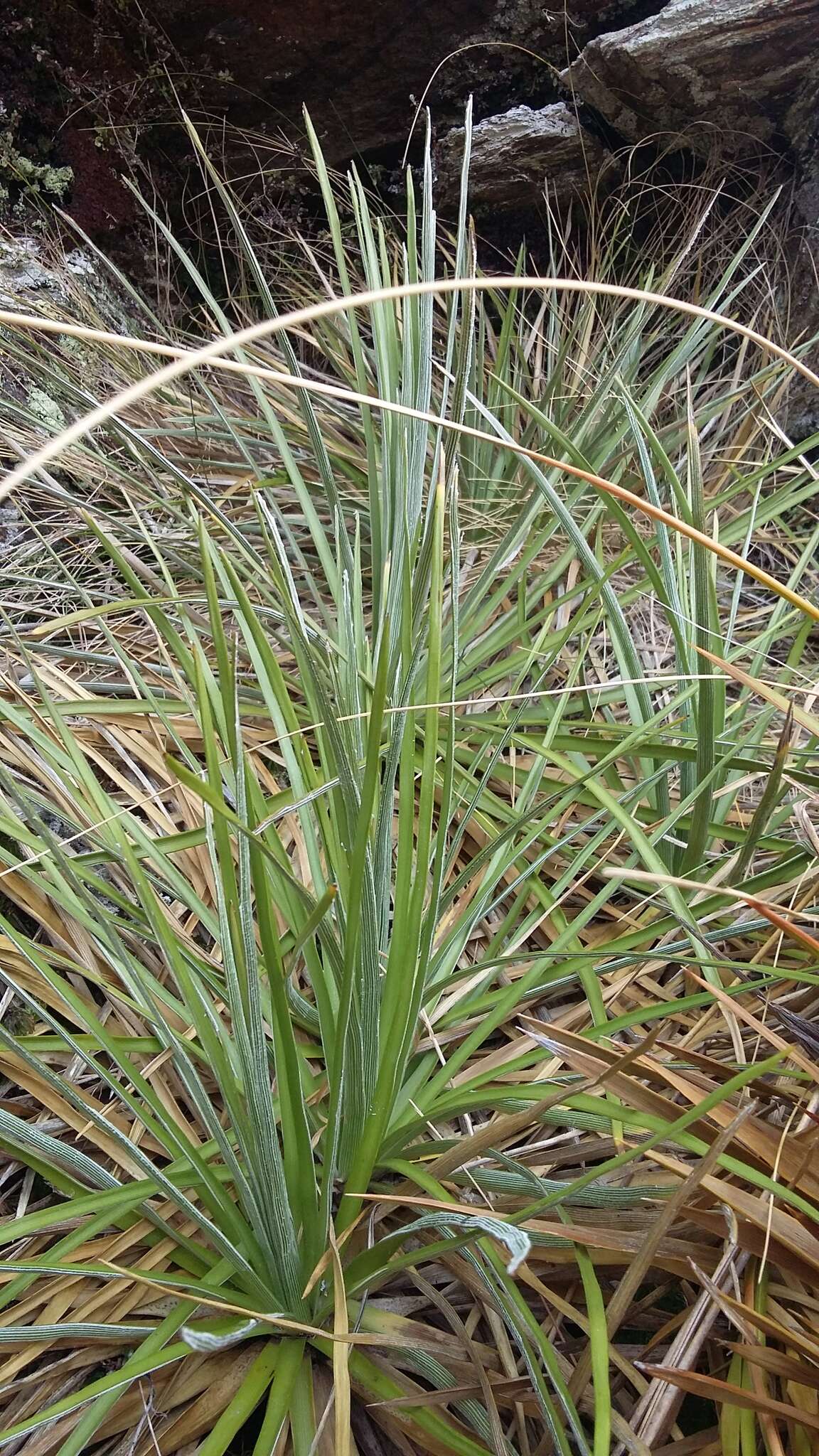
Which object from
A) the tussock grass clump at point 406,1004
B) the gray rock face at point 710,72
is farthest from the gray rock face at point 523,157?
the tussock grass clump at point 406,1004

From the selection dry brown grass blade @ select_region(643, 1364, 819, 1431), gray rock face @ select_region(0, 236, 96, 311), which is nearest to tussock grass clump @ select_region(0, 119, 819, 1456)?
dry brown grass blade @ select_region(643, 1364, 819, 1431)

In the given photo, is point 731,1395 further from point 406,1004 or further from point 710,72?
point 710,72

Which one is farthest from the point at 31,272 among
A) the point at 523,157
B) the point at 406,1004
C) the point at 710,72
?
the point at 406,1004

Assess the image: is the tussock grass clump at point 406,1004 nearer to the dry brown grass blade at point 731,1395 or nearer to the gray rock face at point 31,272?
the dry brown grass blade at point 731,1395

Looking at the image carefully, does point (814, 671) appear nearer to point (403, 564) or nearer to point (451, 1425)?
point (403, 564)

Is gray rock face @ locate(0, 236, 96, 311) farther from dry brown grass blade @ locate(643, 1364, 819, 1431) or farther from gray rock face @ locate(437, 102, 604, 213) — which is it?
dry brown grass blade @ locate(643, 1364, 819, 1431)

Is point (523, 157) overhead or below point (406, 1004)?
overhead

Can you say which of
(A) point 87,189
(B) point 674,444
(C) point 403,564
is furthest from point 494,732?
(A) point 87,189
